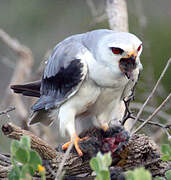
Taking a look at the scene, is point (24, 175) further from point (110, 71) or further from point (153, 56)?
point (153, 56)

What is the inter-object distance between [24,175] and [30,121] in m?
2.50

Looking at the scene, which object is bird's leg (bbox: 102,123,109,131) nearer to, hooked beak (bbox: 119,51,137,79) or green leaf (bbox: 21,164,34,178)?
hooked beak (bbox: 119,51,137,79)

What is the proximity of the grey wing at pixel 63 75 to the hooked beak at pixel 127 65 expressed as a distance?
13.9 inches

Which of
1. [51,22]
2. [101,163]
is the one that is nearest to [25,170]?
[101,163]

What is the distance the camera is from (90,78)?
4.44m

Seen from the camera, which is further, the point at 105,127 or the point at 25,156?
the point at 105,127

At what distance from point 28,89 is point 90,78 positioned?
39.2 inches

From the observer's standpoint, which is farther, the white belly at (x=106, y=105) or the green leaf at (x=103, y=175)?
the white belly at (x=106, y=105)

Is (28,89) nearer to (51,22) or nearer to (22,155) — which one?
(22,155)

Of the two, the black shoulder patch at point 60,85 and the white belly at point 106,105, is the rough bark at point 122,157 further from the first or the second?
the black shoulder patch at point 60,85

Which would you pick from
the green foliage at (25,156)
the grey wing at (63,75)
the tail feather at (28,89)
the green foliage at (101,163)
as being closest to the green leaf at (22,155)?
the green foliage at (25,156)

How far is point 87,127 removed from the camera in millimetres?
4910

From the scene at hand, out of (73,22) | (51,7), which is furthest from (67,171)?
(51,7)

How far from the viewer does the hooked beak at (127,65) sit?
4112 mm
